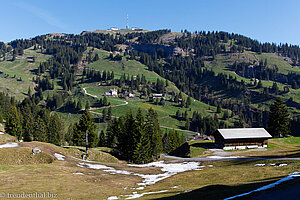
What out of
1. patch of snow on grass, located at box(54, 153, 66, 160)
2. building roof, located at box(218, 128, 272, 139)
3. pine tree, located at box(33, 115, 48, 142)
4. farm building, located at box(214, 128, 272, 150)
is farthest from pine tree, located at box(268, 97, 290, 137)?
pine tree, located at box(33, 115, 48, 142)

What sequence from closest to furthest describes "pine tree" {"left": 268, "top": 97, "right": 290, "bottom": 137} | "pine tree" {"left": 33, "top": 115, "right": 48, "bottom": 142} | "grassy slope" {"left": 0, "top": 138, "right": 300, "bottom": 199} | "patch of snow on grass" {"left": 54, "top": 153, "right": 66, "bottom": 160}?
"grassy slope" {"left": 0, "top": 138, "right": 300, "bottom": 199}
"patch of snow on grass" {"left": 54, "top": 153, "right": 66, "bottom": 160}
"pine tree" {"left": 268, "top": 97, "right": 290, "bottom": 137}
"pine tree" {"left": 33, "top": 115, "right": 48, "bottom": 142}

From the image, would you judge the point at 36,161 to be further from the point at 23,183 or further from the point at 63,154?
the point at 23,183

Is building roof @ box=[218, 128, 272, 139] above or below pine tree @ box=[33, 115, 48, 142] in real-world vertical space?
above

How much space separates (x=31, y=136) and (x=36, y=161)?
65286 mm

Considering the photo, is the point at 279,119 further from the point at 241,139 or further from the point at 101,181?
the point at 101,181

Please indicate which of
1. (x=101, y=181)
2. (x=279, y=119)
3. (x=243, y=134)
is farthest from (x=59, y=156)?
(x=279, y=119)

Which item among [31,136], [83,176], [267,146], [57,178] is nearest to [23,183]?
[57,178]

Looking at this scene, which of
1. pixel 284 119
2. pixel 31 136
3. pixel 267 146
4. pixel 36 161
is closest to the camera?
pixel 36 161

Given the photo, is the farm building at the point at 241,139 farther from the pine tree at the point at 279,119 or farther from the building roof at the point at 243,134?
the pine tree at the point at 279,119

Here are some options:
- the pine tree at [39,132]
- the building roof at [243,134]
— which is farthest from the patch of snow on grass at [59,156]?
the pine tree at [39,132]

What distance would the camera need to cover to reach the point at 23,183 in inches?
1063

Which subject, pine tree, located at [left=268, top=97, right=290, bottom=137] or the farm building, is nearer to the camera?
the farm building

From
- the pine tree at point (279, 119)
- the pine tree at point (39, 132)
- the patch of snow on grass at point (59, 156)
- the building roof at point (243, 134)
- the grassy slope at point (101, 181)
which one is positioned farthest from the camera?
the pine tree at point (39, 132)

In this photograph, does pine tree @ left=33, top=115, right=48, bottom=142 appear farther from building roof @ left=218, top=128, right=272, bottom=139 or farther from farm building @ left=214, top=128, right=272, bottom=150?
building roof @ left=218, top=128, right=272, bottom=139
